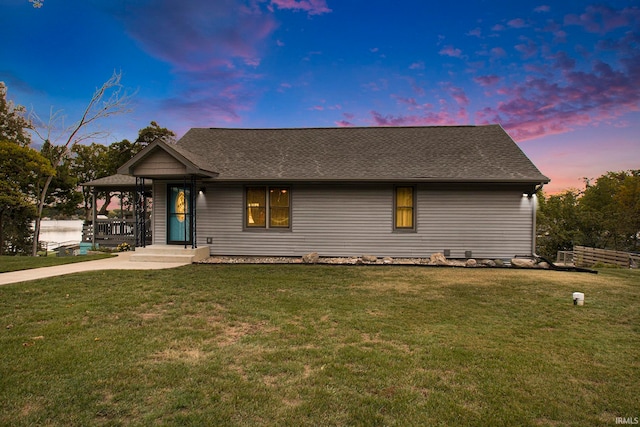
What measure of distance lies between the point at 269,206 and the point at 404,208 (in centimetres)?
465

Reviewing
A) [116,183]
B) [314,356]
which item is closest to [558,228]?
[314,356]

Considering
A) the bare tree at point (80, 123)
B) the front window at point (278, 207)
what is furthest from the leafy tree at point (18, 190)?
the front window at point (278, 207)

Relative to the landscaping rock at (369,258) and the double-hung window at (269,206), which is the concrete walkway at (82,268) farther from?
the landscaping rock at (369,258)

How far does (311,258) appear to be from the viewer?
1058 centimetres

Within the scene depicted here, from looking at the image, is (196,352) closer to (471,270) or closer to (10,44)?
(471,270)

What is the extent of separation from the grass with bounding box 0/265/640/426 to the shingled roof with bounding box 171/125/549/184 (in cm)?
495

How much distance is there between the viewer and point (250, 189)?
11.5 m

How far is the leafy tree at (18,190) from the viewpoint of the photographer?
15898 mm

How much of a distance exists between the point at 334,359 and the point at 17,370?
3166 mm

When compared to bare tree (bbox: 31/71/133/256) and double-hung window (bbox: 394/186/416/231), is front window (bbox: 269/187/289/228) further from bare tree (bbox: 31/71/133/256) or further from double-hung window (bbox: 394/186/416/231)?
bare tree (bbox: 31/71/133/256)

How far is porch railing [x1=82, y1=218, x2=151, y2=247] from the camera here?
14438 mm

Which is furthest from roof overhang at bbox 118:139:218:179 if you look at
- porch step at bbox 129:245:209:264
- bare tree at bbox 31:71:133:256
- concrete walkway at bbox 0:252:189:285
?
bare tree at bbox 31:71:133:256

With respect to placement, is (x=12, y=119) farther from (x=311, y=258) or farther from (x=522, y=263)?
(x=522, y=263)

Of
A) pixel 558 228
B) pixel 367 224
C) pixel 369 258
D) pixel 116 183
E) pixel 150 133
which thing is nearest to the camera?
pixel 369 258
